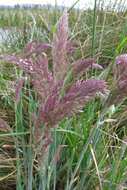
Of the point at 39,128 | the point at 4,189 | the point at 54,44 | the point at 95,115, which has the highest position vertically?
the point at 54,44

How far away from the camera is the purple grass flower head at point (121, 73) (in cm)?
63

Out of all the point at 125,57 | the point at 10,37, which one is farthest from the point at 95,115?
the point at 10,37

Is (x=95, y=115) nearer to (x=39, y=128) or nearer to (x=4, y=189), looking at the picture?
(x=4, y=189)

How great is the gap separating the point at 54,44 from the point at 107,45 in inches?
56.4

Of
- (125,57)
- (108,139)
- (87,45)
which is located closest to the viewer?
(125,57)

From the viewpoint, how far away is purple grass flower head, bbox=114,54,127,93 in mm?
629

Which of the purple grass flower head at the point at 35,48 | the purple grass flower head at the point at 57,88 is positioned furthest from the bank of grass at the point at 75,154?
the purple grass flower head at the point at 57,88

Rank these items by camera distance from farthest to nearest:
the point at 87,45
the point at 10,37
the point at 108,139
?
the point at 10,37 < the point at 87,45 < the point at 108,139

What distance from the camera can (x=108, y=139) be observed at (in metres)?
1.27

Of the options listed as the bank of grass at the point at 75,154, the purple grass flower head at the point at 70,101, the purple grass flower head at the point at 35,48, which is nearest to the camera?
the purple grass flower head at the point at 70,101

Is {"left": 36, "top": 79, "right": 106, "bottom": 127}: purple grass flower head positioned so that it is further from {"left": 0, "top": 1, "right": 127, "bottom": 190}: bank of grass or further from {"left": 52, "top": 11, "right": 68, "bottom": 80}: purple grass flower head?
{"left": 0, "top": 1, "right": 127, "bottom": 190}: bank of grass

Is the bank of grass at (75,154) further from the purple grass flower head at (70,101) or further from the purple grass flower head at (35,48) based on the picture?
the purple grass flower head at (70,101)

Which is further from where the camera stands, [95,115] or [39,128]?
[95,115]

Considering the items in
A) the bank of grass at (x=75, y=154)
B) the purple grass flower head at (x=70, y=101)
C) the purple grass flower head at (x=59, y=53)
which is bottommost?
A: the bank of grass at (x=75, y=154)
